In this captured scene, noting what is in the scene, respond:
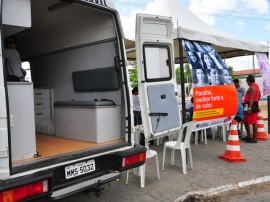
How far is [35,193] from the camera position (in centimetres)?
267

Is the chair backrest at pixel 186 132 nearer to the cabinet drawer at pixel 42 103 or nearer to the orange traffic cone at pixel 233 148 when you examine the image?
the orange traffic cone at pixel 233 148

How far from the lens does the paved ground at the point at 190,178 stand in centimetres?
411

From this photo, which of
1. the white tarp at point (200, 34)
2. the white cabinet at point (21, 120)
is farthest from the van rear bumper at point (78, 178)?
the white tarp at point (200, 34)

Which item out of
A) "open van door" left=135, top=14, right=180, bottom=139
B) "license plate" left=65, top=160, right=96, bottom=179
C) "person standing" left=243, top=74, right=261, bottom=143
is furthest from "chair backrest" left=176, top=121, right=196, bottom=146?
"person standing" left=243, top=74, right=261, bottom=143

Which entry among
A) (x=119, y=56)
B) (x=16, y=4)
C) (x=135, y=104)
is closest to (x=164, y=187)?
(x=119, y=56)

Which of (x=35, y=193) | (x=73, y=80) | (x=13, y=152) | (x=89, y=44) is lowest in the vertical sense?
(x=35, y=193)

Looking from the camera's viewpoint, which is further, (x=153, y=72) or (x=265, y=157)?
(x=265, y=157)

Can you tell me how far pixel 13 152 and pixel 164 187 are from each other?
2.37 metres

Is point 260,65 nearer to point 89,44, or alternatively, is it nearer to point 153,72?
point 153,72

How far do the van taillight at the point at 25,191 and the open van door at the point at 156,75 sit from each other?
1978 millimetres

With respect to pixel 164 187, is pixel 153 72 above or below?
above

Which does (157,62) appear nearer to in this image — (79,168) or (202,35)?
(202,35)

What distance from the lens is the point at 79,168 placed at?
315cm

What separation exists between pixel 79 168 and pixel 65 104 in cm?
153
